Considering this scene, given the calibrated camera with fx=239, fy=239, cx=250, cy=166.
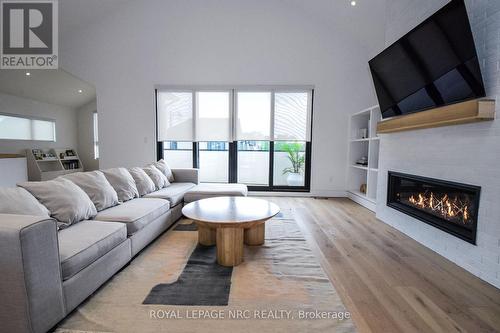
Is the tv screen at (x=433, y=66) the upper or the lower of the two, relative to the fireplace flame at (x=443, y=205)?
upper

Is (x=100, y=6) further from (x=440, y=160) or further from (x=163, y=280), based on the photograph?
(x=440, y=160)

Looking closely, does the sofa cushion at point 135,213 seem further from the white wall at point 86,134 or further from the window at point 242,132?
the white wall at point 86,134

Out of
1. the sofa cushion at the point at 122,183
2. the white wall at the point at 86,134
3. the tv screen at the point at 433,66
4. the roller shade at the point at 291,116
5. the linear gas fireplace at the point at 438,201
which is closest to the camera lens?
the tv screen at the point at 433,66

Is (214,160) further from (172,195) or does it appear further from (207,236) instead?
(207,236)

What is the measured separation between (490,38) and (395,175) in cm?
167

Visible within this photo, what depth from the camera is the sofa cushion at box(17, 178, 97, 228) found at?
5.99 ft

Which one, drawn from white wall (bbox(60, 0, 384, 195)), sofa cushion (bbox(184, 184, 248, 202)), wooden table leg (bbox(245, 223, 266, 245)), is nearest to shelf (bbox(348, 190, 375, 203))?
white wall (bbox(60, 0, 384, 195))

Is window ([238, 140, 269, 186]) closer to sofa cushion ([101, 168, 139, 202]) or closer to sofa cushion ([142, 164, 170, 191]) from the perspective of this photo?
sofa cushion ([142, 164, 170, 191])

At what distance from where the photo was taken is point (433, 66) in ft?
7.70

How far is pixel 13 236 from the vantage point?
113 cm

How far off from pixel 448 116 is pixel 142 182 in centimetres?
348

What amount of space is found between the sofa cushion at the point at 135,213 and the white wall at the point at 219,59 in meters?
2.87

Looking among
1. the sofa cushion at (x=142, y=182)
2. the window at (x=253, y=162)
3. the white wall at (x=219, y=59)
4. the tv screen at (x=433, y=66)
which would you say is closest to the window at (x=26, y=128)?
the white wall at (x=219, y=59)

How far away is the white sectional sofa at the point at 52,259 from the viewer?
1152 mm
